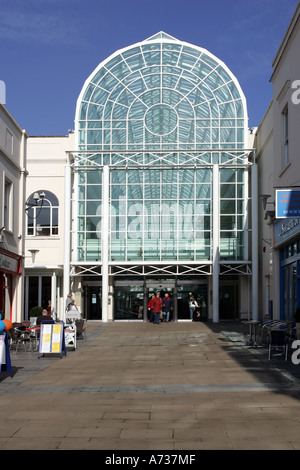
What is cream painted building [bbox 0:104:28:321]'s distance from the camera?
2075cm

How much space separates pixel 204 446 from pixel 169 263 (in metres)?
25.6

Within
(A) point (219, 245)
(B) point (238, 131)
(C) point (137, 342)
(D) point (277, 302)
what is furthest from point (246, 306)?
(C) point (137, 342)

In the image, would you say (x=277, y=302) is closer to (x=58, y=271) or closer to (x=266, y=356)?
(x=266, y=356)

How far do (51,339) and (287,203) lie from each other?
701cm

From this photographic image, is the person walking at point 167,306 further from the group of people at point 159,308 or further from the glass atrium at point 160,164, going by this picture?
the glass atrium at point 160,164

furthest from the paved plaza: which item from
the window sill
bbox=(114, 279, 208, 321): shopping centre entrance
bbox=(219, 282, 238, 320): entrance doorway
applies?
bbox=(219, 282, 238, 320): entrance doorway

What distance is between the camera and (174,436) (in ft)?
22.8

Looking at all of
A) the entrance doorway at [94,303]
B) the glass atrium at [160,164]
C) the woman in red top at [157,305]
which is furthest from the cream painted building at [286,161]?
the entrance doorway at [94,303]

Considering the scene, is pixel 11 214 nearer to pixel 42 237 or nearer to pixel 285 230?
pixel 285 230

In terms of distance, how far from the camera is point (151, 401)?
9.33 meters

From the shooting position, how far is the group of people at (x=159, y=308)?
30500 mm

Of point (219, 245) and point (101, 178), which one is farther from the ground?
point (101, 178)

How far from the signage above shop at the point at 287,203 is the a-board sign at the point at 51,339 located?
21.3 feet

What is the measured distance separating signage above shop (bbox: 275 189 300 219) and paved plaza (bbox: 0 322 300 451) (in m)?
3.44
